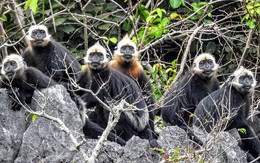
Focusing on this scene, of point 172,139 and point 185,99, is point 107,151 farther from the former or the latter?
point 185,99

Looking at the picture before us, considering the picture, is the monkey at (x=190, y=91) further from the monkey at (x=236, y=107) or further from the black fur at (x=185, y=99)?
the monkey at (x=236, y=107)

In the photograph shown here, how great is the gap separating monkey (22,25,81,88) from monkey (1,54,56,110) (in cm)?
72

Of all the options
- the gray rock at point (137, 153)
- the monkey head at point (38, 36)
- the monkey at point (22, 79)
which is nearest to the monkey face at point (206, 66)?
the monkey head at point (38, 36)

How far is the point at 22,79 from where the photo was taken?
9781 millimetres

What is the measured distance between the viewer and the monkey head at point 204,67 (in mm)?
11109

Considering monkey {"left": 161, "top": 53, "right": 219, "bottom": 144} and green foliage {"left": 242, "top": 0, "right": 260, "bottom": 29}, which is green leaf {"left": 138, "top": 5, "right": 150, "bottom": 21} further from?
green foliage {"left": 242, "top": 0, "right": 260, "bottom": 29}

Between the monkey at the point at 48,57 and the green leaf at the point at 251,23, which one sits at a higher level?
the green leaf at the point at 251,23

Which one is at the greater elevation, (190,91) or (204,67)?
(204,67)

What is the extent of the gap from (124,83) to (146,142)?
185 cm

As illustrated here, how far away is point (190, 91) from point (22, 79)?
226 cm

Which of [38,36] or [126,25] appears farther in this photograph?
[126,25]

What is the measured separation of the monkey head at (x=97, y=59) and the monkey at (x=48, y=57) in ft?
0.86

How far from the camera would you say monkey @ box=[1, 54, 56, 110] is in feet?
31.7

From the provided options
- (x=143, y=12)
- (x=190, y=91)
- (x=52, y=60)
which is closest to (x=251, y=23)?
(x=190, y=91)
